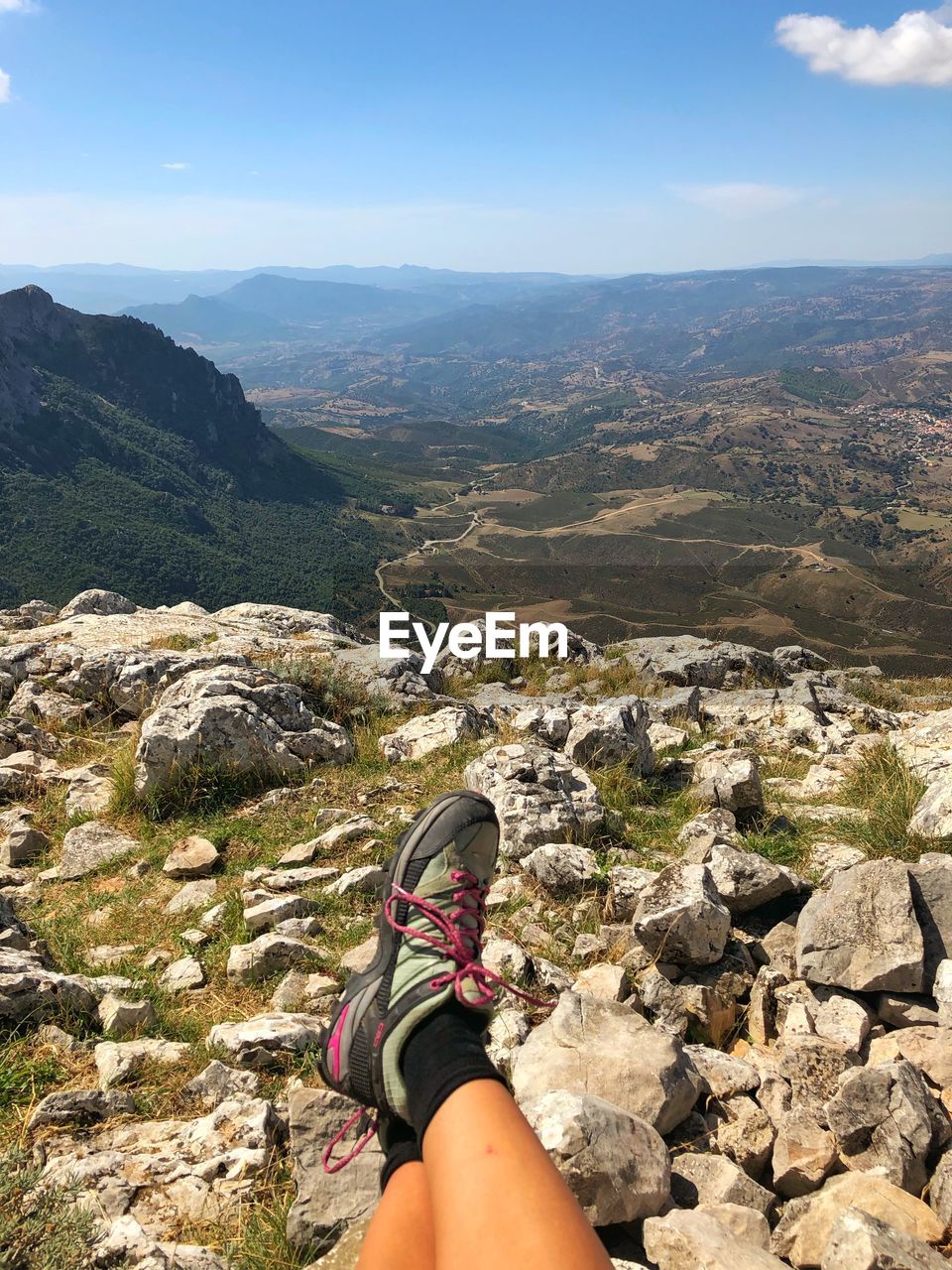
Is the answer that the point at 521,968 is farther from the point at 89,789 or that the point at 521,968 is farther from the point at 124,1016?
the point at 89,789

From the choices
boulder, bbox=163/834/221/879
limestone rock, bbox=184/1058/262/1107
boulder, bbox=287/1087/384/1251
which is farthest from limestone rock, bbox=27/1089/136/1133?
boulder, bbox=163/834/221/879

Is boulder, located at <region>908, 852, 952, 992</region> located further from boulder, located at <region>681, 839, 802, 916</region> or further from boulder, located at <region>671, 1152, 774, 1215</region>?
boulder, located at <region>671, 1152, 774, 1215</region>

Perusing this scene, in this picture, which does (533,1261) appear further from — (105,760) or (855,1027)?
(105,760)

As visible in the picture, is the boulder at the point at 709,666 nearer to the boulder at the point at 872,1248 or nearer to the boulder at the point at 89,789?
the boulder at the point at 89,789

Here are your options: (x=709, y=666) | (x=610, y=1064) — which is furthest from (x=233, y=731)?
(x=709, y=666)

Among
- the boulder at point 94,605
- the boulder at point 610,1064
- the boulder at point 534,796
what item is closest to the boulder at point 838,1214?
the boulder at point 610,1064

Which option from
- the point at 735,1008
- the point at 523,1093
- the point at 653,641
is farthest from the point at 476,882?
the point at 653,641
